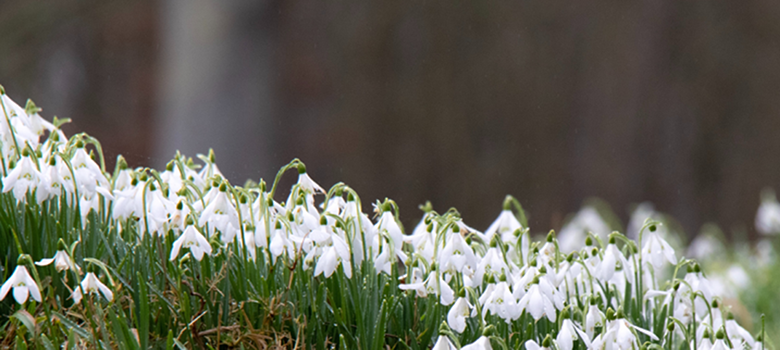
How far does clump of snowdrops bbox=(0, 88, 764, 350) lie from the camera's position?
165cm

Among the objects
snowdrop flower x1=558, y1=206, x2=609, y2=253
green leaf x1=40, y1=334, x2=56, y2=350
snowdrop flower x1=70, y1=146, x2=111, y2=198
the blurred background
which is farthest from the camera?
the blurred background

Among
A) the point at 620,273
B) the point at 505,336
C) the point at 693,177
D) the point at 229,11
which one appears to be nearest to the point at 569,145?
the point at 693,177

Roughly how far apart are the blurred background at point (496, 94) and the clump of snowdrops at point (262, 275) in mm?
6371

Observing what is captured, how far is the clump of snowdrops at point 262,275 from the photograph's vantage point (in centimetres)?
165

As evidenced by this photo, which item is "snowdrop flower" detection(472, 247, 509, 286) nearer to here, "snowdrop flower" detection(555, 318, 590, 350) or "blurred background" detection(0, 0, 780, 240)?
"snowdrop flower" detection(555, 318, 590, 350)

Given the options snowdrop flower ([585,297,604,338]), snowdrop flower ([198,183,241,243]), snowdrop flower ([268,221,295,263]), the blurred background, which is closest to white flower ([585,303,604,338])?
snowdrop flower ([585,297,604,338])

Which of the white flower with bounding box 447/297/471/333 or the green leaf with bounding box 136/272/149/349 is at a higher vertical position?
the white flower with bounding box 447/297/471/333

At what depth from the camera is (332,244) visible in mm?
1680

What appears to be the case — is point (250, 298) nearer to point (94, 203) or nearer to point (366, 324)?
point (366, 324)

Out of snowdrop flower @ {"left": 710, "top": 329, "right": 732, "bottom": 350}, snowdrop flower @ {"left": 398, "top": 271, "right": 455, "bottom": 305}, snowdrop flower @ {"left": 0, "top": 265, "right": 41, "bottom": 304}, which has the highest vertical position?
snowdrop flower @ {"left": 398, "top": 271, "right": 455, "bottom": 305}

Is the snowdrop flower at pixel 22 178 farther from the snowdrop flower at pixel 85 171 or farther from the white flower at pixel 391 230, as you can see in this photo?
the white flower at pixel 391 230

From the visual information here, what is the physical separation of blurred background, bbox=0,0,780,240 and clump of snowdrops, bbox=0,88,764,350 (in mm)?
6371

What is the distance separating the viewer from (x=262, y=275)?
1.89 m

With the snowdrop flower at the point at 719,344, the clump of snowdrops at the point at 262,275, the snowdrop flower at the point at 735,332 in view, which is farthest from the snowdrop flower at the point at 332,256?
the snowdrop flower at the point at 735,332
